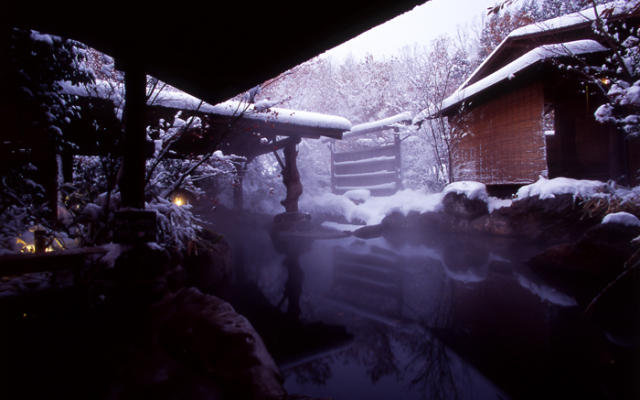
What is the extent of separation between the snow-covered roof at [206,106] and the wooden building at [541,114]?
5.24m

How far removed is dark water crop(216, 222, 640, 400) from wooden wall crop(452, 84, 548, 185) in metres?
4.41

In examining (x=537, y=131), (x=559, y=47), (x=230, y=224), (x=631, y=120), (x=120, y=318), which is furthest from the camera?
(x=230, y=224)

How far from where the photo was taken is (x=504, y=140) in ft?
31.0

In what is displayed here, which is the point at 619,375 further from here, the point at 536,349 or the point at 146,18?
the point at 146,18

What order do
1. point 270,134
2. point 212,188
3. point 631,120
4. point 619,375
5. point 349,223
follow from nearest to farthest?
point 619,375, point 631,120, point 270,134, point 349,223, point 212,188

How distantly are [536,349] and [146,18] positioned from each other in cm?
444

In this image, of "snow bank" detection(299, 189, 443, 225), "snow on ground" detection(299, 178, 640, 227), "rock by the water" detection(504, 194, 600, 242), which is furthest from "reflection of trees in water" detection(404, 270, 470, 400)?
"snow bank" detection(299, 189, 443, 225)

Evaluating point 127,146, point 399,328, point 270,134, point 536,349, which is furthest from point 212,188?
point 536,349

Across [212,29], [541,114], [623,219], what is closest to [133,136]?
[212,29]

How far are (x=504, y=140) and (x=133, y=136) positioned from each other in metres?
10.6

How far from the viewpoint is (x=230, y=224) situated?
567 inches

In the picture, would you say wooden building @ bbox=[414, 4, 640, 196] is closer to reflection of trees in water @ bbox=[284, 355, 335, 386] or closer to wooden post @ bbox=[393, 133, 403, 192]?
wooden post @ bbox=[393, 133, 403, 192]

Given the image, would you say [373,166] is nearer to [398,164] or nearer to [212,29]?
[398,164]

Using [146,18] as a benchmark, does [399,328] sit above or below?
below
